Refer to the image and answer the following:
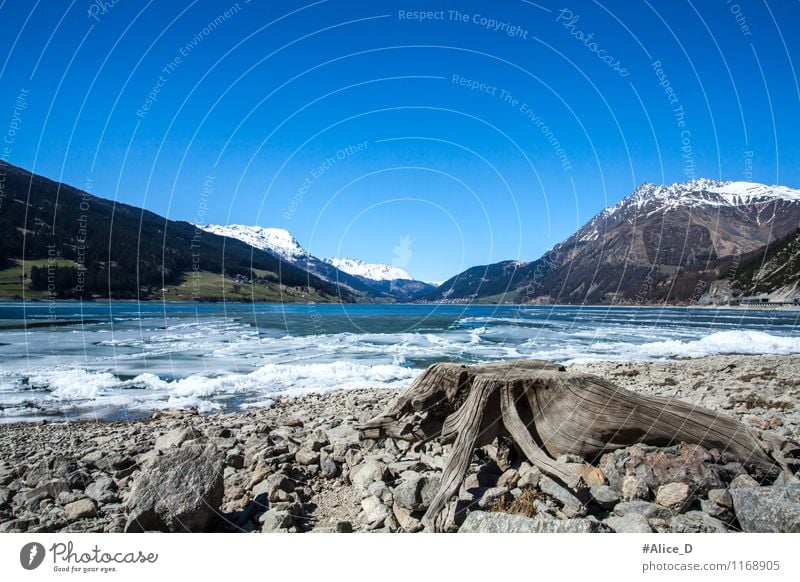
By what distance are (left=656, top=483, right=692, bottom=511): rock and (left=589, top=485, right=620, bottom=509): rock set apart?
414 mm

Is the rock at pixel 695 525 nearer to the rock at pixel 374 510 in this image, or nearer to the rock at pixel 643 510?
the rock at pixel 643 510

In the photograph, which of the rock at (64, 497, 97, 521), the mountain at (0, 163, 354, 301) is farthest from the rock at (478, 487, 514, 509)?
the mountain at (0, 163, 354, 301)

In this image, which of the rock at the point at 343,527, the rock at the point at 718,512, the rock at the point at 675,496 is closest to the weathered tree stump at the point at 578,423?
the rock at the point at 675,496

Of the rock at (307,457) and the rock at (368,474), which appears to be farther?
the rock at (307,457)

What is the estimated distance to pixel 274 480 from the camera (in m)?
5.61

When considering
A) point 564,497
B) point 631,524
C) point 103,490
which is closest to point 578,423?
point 564,497

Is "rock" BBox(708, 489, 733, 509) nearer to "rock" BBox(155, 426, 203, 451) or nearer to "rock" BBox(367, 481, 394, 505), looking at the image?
"rock" BBox(367, 481, 394, 505)

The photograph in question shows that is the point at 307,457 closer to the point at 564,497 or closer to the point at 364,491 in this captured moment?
the point at 364,491

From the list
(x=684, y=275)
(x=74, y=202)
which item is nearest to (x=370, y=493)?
(x=684, y=275)

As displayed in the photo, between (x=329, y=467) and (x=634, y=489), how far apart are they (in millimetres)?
3889

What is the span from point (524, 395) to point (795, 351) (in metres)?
34.3
